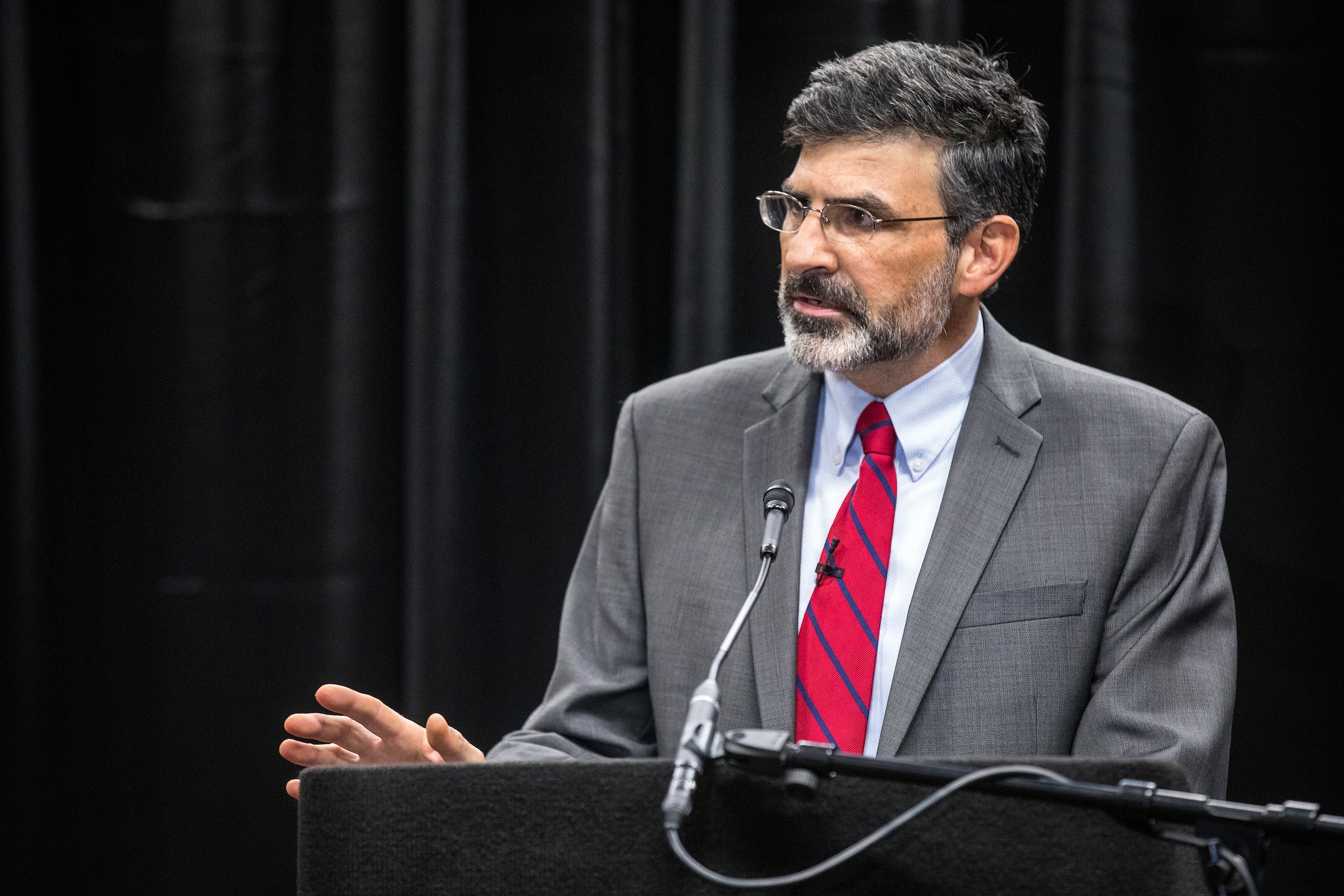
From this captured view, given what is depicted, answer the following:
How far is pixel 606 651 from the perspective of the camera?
1.74 metres

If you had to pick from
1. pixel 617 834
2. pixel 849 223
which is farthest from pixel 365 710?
pixel 849 223

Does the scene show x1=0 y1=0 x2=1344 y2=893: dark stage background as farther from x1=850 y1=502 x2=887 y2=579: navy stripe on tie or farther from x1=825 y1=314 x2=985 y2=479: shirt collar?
x1=850 y1=502 x2=887 y2=579: navy stripe on tie

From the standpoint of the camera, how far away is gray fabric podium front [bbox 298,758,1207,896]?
0.97 metres

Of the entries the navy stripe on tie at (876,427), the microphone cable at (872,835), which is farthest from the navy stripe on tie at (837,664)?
the microphone cable at (872,835)

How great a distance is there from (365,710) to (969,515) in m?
0.78

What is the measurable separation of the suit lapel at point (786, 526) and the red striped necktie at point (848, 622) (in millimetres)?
27

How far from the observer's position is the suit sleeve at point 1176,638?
1.45 metres

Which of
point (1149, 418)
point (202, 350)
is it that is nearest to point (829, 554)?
point (1149, 418)

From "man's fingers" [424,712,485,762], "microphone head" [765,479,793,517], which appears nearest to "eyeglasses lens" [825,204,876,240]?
"microphone head" [765,479,793,517]

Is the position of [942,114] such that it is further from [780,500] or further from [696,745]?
[696,745]

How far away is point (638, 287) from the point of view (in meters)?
2.54

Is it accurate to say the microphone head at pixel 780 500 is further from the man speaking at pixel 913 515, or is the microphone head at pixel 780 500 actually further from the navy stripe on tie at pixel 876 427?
the navy stripe on tie at pixel 876 427

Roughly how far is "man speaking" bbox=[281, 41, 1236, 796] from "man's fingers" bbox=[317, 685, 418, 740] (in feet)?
0.73

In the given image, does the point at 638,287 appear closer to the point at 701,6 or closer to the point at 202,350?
the point at 701,6
